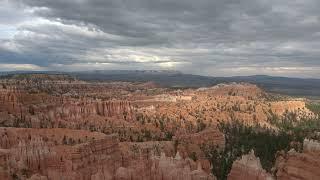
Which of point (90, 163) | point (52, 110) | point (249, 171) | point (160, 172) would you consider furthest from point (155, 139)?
point (249, 171)

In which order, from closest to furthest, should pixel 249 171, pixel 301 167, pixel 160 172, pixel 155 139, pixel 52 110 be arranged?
pixel 160 172 < pixel 249 171 < pixel 301 167 < pixel 155 139 < pixel 52 110

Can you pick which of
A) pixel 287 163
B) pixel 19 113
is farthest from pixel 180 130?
pixel 287 163

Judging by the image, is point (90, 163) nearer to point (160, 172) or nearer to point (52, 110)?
point (160, 172)

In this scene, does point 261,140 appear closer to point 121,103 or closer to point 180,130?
point 180,130

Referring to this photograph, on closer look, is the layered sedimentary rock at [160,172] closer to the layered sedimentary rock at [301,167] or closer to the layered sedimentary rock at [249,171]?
the layered sedimentary rock at [249,171]

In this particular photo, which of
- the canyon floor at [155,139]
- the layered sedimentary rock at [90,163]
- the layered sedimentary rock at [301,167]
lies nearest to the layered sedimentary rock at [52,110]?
the canyon floor at [155,139]

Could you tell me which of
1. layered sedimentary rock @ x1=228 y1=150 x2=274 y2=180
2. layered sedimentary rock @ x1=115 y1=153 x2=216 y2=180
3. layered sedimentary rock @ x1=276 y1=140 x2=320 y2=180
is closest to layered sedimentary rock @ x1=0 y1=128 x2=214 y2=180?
layered sedimentary rock @ x1=115 y1=153 x2=216 y2=180

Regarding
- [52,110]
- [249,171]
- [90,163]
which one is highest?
Result: [249,171]
